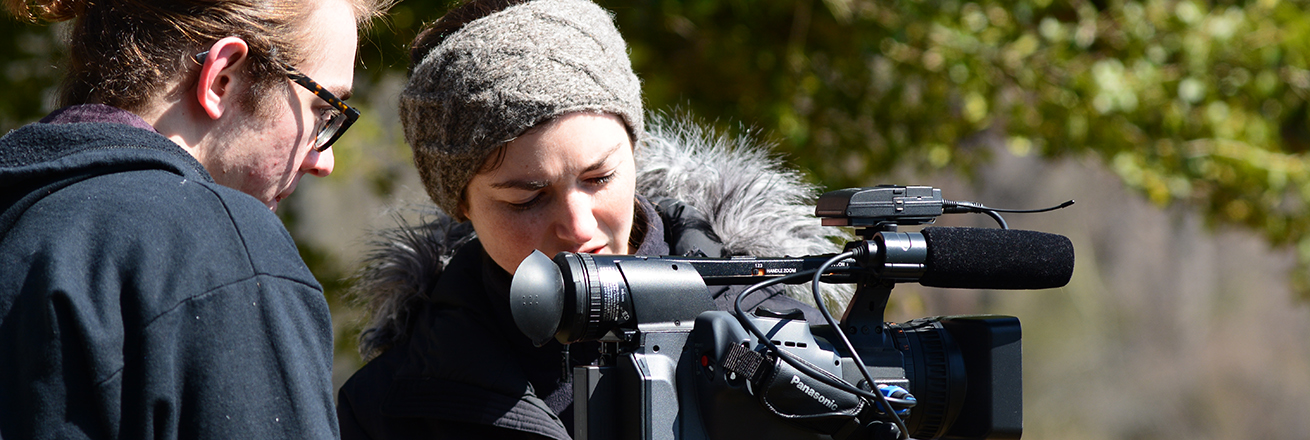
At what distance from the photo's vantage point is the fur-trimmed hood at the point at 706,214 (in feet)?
5.65

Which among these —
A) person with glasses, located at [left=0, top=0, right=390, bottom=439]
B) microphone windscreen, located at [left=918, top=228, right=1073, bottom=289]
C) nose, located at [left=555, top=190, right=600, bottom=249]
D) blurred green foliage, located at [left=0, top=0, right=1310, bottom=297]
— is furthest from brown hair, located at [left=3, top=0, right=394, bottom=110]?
blurred green foliage, located at [left=0, top=0, right=1310, bottom=297]

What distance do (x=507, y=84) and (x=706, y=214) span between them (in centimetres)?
47

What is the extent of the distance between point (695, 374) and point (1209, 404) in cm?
840

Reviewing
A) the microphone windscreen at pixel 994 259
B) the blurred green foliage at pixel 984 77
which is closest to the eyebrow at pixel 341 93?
the microphone windscreen at pixel 994 259

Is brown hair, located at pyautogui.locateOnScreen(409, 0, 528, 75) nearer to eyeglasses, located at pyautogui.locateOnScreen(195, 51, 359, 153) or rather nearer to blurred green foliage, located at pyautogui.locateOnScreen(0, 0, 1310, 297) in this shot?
eyeglasses, located at pyautogui.locateOnScreen(195, 51, 359, 153)

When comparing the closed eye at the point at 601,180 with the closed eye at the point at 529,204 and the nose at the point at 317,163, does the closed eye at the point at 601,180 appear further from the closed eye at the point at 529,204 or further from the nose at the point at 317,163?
the nose at the point at 317,163

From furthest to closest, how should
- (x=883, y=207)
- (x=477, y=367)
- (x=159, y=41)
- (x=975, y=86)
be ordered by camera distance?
(x=975, y=86) → (x=477, y=367) → (x=883, y=207) → (x=159, y=41)

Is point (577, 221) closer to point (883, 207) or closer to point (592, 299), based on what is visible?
point (592, 299)

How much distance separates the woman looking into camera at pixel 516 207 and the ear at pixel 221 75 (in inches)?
15.5

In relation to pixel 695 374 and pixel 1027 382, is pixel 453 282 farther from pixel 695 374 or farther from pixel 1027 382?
pixel 1027 382

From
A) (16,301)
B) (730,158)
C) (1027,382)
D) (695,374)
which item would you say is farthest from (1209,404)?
(16,301)

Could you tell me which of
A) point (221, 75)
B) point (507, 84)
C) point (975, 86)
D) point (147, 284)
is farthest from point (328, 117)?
point (975, 86)

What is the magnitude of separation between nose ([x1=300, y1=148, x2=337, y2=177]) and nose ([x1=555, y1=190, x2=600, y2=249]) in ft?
1.09

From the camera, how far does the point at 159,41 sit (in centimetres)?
111
